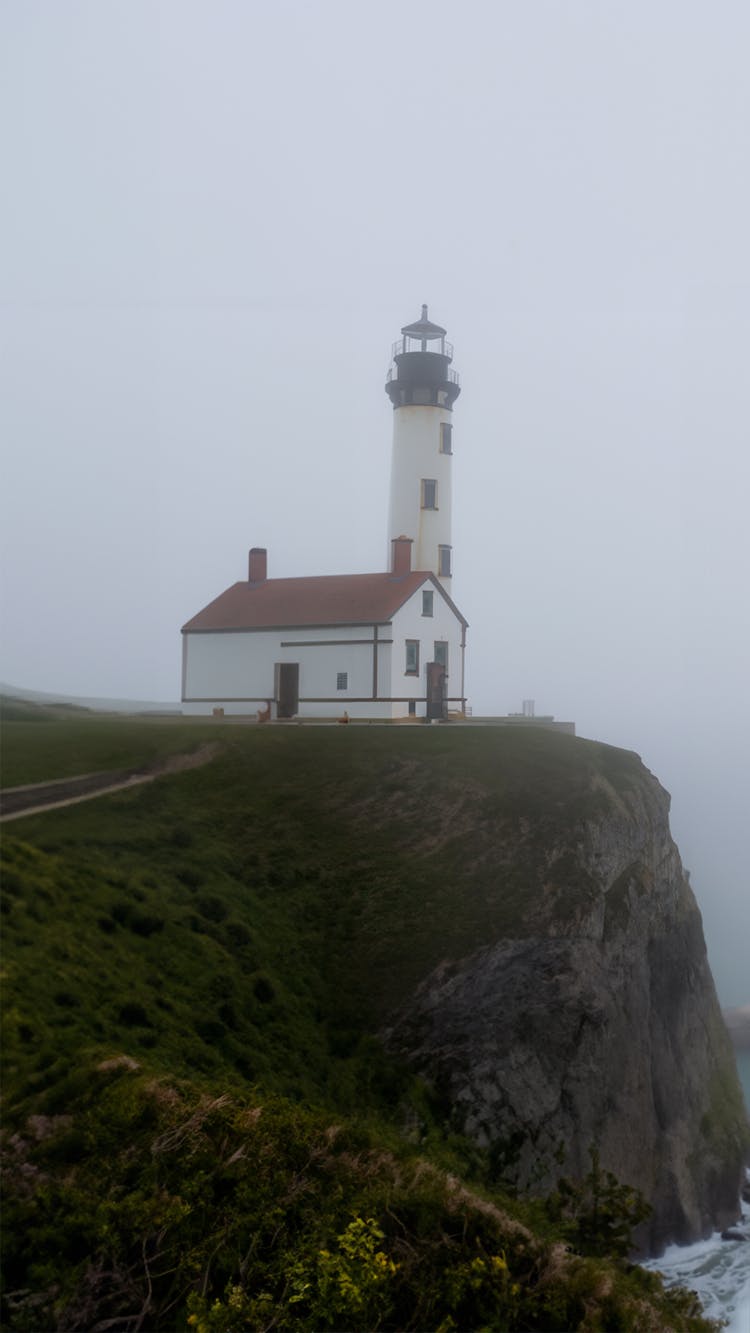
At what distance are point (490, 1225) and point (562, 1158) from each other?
970 centimetres

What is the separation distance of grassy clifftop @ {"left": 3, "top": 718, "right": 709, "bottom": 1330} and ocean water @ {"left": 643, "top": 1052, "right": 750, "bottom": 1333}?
702 centimetres

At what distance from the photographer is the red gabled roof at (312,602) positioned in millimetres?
35062

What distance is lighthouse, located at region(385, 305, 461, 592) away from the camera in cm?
3950

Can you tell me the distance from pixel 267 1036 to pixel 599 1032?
9420 mm

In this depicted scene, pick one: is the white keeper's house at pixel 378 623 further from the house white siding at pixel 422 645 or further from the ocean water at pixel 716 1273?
the ocean water at pixel 716 1273

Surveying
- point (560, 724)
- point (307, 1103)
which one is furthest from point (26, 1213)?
point (560, 724)

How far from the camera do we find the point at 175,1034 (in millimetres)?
15477

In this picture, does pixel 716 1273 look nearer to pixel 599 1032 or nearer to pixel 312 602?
pixel 599 1032

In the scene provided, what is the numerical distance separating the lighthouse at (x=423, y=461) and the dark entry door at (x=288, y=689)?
6714mm

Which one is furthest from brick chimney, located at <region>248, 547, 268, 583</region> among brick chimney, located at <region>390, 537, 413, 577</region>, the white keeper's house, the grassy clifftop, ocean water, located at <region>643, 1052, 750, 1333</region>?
ocean water, located at <region>643, 1052, 750, 1333</region>

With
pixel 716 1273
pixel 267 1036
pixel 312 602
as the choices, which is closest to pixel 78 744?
pixel 267 1036

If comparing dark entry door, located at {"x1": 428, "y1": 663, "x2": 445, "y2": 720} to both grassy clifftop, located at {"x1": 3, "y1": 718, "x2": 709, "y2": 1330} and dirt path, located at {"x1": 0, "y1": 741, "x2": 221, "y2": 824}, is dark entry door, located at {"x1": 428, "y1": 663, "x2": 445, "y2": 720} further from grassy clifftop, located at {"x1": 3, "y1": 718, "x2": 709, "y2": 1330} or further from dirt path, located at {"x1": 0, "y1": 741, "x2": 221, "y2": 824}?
dirt path, located at {"x1": 0, "y1": 741, "x2": 221, "y2": 824}

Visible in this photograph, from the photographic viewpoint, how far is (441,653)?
37.2 meters

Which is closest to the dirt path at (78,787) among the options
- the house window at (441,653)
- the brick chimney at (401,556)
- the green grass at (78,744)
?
the green grass at (78,744)
